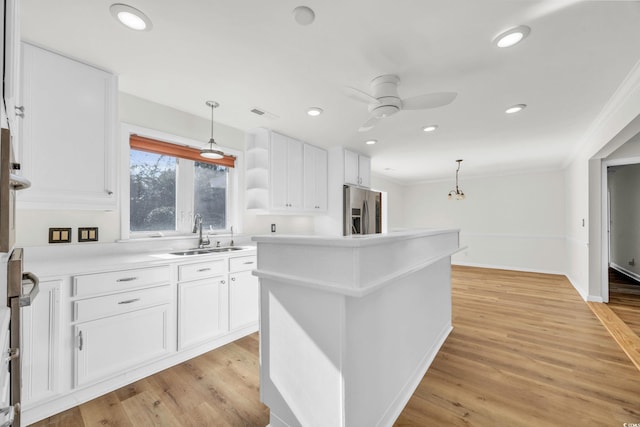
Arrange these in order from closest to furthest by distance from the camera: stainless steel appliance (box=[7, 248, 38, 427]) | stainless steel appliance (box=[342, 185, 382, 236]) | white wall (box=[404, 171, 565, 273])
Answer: stainless steel appliance (box=[7, 248, 38, 427]), stainless steel appliance (box=[342, 185, 382, 236]), white wall (box=[404, 171, 565, 273])

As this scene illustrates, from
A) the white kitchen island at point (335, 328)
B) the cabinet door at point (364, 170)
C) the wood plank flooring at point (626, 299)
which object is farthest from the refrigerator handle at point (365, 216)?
the wood plank flooring at point (626, 299)

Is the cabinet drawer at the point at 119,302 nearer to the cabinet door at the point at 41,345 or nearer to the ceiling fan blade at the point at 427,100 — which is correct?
the cabinet door at the point at 41,345

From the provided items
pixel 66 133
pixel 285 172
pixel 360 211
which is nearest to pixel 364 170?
pixel 360 211

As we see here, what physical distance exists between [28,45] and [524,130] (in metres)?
4.87

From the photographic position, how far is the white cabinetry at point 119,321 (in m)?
1.82

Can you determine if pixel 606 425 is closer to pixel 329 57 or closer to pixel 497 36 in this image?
pixel 497 36

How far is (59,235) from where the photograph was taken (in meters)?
2.14

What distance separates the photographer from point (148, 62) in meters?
2.04

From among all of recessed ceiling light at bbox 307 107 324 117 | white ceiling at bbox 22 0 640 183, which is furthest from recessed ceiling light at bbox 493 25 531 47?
recessed ceiling light at bbox 307 107 324 117

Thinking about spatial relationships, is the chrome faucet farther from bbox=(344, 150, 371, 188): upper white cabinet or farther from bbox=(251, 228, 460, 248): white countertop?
bbox=(344, 150, 371, 188): upper white cabinet

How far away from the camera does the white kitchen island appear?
4.08 ft

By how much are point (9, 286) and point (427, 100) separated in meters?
2.41

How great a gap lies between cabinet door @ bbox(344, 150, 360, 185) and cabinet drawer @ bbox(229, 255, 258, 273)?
2039 millimetres

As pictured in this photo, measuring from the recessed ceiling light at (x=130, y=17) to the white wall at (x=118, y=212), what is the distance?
112cm
